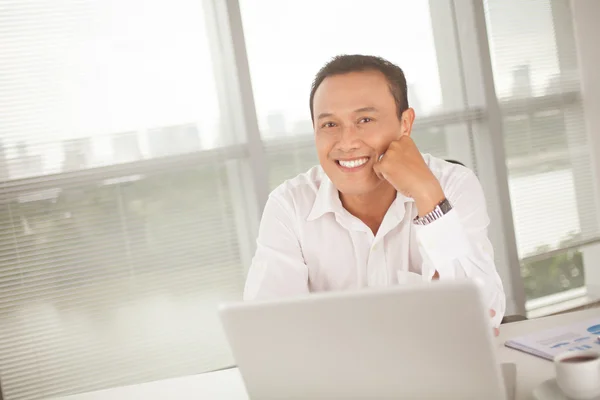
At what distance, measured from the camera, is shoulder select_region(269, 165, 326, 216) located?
6.96ft

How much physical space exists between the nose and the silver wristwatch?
1.15ft

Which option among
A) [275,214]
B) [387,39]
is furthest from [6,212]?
[387,39]

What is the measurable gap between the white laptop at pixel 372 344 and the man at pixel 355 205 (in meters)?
0.93

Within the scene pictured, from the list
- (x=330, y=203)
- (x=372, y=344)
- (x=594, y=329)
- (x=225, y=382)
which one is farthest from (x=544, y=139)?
(x=372, y=344)

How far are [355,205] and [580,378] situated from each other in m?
1.13

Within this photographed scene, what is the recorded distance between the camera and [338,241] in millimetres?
2088

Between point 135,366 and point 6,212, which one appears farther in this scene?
point 135,366

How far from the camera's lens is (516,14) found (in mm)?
4309

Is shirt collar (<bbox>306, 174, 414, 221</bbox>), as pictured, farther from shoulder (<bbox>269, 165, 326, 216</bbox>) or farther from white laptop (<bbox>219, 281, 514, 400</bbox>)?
white laptop (<bbox>219, 281, 514, 400</bbox>)

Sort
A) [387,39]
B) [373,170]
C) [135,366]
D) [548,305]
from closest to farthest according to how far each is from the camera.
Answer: [373,170], [135,366], [387,39], [548,305]

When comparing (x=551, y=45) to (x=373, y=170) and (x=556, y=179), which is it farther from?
(x=373, y=170)

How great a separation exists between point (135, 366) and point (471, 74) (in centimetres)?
261

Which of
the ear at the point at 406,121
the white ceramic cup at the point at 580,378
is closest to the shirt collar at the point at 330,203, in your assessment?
the ear at the point at 406,121

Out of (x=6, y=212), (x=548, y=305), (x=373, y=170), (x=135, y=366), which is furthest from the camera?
(x=548, y=305)
